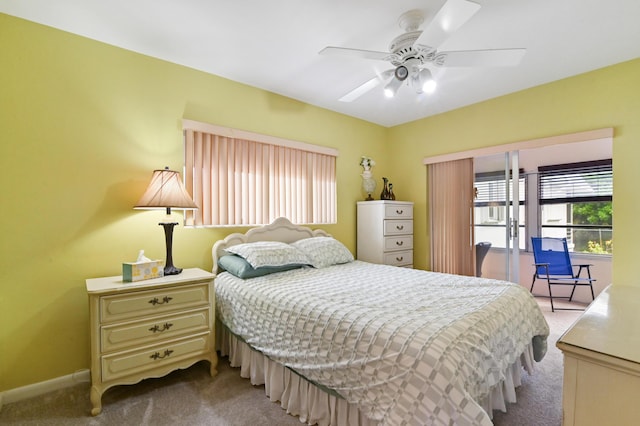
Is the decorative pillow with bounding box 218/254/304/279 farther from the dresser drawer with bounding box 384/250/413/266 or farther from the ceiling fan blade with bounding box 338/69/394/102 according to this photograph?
the ceiling fan blade with bounding box 338/69/394/102

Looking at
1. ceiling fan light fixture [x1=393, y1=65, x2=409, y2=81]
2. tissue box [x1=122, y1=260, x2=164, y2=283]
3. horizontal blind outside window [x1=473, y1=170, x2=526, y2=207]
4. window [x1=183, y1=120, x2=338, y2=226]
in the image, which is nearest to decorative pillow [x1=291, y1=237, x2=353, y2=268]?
window [x1=183, y1=120, x2=338, y2=226]

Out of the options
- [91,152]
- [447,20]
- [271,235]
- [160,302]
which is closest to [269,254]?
[271,235]

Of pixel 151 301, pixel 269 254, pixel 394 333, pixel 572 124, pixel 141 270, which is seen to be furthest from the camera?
pixel 572 124

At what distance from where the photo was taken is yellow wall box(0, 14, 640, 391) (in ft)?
6.46

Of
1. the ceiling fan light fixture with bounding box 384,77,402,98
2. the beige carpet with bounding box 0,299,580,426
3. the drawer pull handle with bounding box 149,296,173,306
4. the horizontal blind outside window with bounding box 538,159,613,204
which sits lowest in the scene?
the beige carpet with bounding box 0,299,580,426

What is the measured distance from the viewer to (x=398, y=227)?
3822 mm

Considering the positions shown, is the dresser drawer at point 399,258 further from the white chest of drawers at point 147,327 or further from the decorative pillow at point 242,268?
the white chest of drawers at point 147,327

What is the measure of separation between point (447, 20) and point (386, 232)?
8.13 ft

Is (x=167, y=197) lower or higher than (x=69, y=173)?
lower

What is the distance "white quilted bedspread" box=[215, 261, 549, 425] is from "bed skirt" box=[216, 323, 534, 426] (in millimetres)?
120

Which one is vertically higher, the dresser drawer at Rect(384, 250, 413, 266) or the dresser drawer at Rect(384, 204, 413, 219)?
the dresser drawer at Rect(384, 204, 413, 219)

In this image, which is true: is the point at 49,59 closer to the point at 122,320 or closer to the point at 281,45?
the point at 281,45

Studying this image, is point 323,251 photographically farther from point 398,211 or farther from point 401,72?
point 401,72

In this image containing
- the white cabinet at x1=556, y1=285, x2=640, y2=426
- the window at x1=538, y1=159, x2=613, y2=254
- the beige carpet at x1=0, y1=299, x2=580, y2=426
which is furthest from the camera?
the window at x1=538, y1=159, x2=613, y2=254
